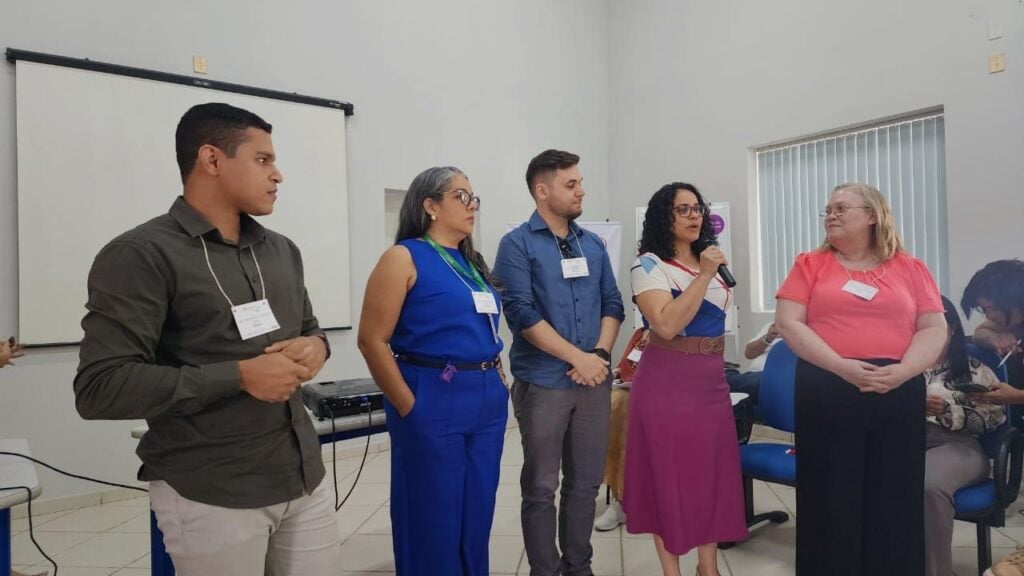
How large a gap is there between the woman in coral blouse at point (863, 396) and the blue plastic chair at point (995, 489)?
41 cm

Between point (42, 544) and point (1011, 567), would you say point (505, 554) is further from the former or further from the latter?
point (42, 544)

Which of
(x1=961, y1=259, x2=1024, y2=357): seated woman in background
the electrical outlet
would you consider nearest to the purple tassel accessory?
(x1=961, y1=259, x2=1024, y2=357): seated woman in background

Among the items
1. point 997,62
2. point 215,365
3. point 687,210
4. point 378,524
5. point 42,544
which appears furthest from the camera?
point 997,62

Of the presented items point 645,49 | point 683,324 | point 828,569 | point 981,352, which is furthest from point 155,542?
point 645,49

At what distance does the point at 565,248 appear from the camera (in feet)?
7.32

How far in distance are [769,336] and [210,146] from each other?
2743mm

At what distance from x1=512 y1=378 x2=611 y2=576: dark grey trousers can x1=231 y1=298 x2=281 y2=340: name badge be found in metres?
1.12

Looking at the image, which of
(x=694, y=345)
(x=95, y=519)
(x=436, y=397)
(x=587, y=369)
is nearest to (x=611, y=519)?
(x=587, y=369)

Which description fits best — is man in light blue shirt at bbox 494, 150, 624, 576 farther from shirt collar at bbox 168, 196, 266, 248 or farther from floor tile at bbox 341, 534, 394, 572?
shirt collar at bbox 168, 196, 266, 248

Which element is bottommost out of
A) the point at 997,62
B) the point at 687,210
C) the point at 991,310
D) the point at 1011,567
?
the point at 1011,567

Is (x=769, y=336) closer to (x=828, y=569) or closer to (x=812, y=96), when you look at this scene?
(x=828, y=569)

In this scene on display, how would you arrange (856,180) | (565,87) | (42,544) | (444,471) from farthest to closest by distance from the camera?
(565,87) → (856,180) → (42,544) → (444,471)

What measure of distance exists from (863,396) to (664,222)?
85 cm

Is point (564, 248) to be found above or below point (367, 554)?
above
